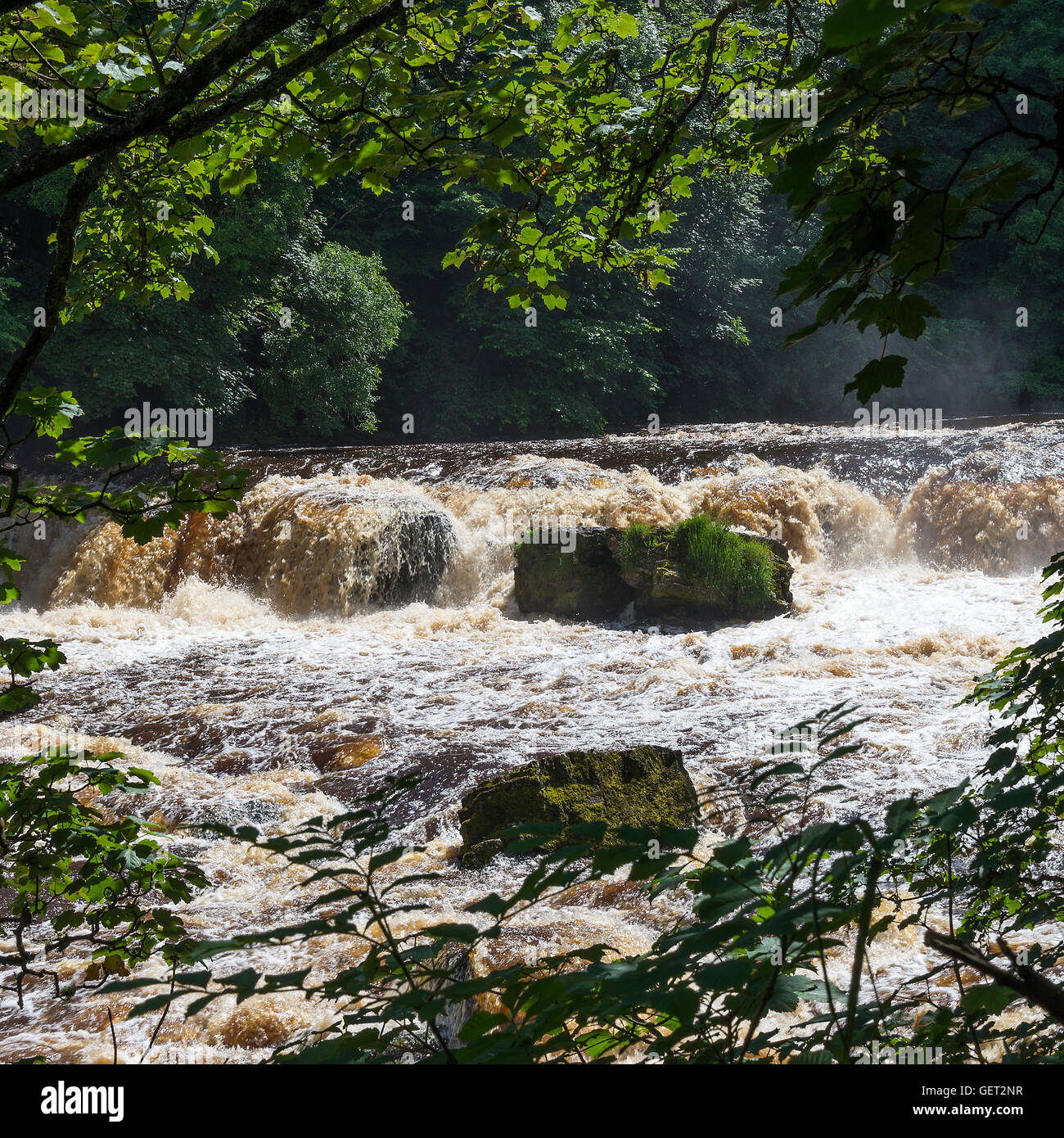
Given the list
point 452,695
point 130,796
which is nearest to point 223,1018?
point 130,796

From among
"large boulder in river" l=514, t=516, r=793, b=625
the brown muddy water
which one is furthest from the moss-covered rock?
the brown muddy water

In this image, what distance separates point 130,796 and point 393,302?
16524mm

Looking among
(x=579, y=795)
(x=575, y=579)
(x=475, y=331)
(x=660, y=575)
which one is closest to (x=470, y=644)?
(x=575, y=579)

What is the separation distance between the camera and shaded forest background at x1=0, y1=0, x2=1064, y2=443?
18078mm

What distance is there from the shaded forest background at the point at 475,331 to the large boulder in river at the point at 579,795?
10.4 metres

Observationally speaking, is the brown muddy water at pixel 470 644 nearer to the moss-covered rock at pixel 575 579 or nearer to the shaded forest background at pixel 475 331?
the moss-covered rock at pixel 575 579

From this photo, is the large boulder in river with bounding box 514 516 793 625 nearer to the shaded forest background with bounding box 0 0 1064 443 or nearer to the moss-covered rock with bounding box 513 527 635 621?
the moss-covered rock with bounding box 513 527 635 621

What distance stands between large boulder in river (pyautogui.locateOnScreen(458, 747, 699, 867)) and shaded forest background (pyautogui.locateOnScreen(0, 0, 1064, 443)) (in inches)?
408

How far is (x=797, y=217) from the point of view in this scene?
1185 mm

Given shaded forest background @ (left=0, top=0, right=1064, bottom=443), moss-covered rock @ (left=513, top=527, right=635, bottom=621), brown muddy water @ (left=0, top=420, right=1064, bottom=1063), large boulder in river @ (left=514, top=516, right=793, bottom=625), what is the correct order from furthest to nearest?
shaded forest background @ (left=0, top=0, right=1064, bottom=443), moss-covered rock @ (left=513, top=527, right=635, bottom=621), large boulder in river @ (left=514, top=516, right=793, bottom=625), brown muddy water @ (left=0, top=420, right=1064, bottom=1063)

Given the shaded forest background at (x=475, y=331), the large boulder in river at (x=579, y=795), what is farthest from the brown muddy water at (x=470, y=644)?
the shaded forest background at (x=475, y=331)

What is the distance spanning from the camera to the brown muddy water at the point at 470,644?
4.71 meters

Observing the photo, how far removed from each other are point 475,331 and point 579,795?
20.9 meters
